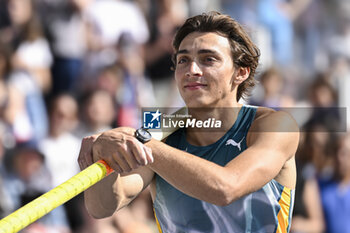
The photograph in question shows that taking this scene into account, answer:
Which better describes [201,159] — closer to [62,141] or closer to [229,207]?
[229,207]

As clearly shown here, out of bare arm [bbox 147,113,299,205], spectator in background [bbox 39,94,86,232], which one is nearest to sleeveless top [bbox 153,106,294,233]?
bare arm [bbox 147,113,299,205]

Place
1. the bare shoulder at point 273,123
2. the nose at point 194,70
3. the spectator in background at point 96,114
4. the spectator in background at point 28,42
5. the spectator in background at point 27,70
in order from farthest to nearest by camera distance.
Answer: the spectator in background at point 28,42 → the spectator in background at point 27,70 → the spectator in background at point 96,114 → the nose at point 194,70 → the bare shoulder at point 273,123

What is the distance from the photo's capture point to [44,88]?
8.11 m

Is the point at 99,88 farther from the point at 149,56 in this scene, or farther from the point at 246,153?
the point at 246,153

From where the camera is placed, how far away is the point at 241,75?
4.27 metres

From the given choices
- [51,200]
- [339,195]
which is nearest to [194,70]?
[51,200]

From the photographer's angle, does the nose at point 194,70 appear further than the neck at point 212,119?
No

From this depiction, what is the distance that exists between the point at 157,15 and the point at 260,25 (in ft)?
5.11

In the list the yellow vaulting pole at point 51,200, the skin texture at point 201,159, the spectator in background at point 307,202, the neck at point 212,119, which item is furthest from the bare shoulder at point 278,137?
the spectator in background at point 307,202

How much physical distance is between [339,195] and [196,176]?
14.7 feet

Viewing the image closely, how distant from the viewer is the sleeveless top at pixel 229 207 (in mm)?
3754

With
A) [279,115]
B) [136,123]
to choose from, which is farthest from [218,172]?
[136,123]

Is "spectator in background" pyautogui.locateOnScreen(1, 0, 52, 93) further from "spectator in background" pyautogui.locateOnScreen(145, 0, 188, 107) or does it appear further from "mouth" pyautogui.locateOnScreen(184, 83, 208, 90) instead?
"mouth" pyautogui.locateOnScreen(184, 83, 208, 90)

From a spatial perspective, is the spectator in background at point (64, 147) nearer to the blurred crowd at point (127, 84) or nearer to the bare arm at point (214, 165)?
the blurred crowd at point (127, 84)
